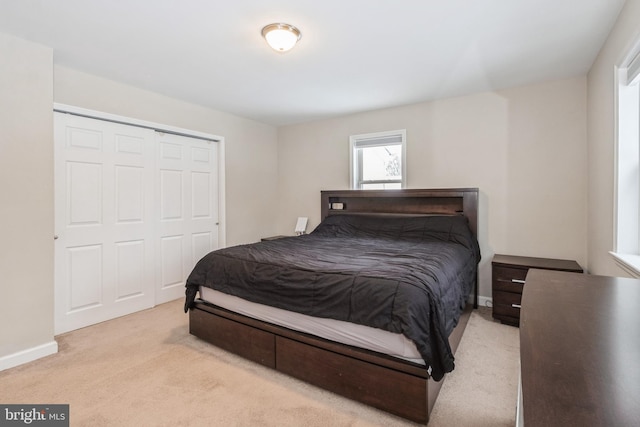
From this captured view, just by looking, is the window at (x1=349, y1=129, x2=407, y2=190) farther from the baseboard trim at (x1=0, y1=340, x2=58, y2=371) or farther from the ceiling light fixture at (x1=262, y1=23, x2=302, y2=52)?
the baseboard trim at (x1=0, y1=340, x2=58, y2=371)

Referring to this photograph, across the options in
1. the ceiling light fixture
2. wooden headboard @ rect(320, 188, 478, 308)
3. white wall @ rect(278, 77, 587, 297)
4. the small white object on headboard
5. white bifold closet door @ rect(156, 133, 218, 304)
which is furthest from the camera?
the small white object on headboard

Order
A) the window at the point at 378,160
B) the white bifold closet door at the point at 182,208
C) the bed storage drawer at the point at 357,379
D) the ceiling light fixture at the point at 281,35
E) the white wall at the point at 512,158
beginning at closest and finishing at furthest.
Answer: the bed storage drawer at the point at 357,379 → the ceiling light fixture at the point at 281,35 → the white wall at the point at 512,158 → the white bifold closet door at the point at 182,208 → the window at the point at 378,160

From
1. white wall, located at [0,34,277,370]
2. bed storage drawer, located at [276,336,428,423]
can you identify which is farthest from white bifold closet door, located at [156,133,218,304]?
A: bed storage drawer, located at [276,336,428,423]

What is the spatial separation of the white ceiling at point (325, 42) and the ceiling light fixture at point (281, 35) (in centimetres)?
5

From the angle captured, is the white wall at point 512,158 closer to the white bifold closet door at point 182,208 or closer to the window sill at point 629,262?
the window sill at point 629,262

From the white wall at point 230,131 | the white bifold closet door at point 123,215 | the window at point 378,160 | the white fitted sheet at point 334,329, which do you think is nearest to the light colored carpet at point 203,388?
the white fitted sheet at point 334,329

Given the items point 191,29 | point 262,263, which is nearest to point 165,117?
point 191,29

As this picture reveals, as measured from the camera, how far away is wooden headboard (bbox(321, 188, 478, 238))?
11.5ft

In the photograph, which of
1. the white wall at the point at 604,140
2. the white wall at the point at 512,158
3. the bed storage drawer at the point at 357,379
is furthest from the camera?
the white wall at the point at 512,158

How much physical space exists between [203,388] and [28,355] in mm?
1489

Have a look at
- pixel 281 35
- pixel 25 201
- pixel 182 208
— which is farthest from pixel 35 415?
pixel 281 35

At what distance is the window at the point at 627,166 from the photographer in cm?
208

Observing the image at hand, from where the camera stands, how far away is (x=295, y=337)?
6.78 ft

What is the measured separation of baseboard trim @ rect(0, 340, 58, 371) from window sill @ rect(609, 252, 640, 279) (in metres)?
3.97
